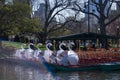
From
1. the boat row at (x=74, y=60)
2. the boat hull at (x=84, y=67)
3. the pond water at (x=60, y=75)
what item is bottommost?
the pond water at (x=60, y=75)

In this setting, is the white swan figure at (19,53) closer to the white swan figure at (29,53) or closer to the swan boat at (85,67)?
the white swan figure at (29,53)

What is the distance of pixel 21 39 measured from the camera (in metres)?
65.1

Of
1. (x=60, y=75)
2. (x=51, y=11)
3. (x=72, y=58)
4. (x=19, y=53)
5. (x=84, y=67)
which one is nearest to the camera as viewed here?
(x=60, y=75)

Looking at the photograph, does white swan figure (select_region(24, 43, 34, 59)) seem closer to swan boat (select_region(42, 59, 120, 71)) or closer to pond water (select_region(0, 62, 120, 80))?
swan boat (select_region(42, 59, 120, 71))

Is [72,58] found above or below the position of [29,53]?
below

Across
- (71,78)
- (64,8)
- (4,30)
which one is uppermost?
(64,8)

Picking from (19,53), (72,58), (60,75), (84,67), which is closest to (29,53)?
(19,53)

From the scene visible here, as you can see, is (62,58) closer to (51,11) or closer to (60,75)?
(60,75)

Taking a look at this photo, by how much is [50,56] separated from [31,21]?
1947 cm

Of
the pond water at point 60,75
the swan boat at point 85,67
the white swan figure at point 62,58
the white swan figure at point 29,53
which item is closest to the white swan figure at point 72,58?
the white swan figure at point 62,58

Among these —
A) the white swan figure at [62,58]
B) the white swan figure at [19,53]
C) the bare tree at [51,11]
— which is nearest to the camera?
the white swan figure at [62,58]

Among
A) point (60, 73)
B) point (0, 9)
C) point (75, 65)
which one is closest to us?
point (60, 73)

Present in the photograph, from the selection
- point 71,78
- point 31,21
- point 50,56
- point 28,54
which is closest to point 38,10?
point 31,21

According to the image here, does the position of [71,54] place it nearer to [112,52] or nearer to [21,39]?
[112,52]
